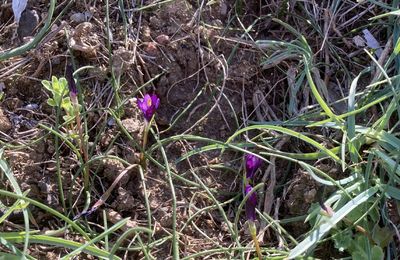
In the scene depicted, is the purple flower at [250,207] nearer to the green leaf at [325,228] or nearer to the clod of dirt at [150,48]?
the green leaf at [325,228]

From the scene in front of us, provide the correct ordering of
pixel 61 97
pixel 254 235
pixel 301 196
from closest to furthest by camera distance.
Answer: pixel 254 235 → pixel 61 97 → pixel 301 196

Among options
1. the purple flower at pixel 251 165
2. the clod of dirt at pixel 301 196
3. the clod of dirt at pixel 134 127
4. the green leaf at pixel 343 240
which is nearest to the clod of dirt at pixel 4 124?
the clod of dirt at pixel 134 127

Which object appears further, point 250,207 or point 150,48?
point 150,48

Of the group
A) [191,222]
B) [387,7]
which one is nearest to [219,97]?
[191,222]

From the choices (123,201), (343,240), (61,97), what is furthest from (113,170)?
(343,240)

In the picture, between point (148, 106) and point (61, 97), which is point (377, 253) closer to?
point (148, 106)
